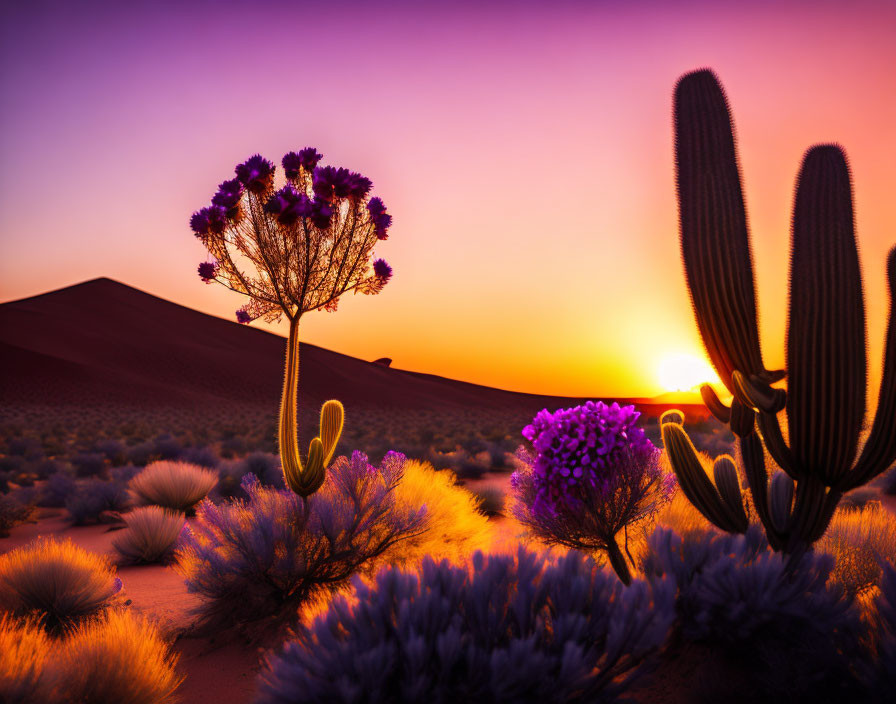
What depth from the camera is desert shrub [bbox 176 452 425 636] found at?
545 centimetres

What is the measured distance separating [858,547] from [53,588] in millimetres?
7174

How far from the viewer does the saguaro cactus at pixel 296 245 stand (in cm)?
649

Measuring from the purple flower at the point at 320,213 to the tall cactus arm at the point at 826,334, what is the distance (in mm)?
4468

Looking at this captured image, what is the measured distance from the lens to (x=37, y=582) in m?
5.34

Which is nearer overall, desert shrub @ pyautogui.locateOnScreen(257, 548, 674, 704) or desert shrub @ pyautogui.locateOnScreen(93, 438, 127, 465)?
desert shrub @ pyautogui.locateOnScreen(257, 548, 674, 704)

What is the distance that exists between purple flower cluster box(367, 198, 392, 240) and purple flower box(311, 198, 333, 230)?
0.50 m

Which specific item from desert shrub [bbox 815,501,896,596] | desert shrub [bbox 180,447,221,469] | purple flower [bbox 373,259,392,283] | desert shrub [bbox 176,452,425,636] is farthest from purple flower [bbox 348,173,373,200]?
desert shrub [bbox 180,447,221,469]

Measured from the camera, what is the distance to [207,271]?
22.6 feet

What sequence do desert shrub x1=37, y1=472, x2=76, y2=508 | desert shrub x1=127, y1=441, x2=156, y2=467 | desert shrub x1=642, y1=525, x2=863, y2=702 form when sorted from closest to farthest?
1. desert shrub x1=642, y1=525, x2=863, y2=702
2. desert shrub x1=37, y1=472, x2=76, y2=508
3. desert shrub x1=127, y1=441, x2=156, y2=467

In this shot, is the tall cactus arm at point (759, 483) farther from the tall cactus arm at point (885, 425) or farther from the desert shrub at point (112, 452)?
the desert shrub at point (112, 452)

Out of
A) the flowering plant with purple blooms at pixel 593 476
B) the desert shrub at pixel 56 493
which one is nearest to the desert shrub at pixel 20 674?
the flowering plant with purple blooms at pixel 593 476

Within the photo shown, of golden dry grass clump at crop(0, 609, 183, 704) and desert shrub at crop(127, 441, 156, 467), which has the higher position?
golden dry grass clump at crop(0, 609, 183, 704)

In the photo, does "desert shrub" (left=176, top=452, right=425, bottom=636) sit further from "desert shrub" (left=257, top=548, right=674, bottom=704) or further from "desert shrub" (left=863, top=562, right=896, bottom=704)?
"desert shrub" (left=863, top=562, right=896, bottom=704)

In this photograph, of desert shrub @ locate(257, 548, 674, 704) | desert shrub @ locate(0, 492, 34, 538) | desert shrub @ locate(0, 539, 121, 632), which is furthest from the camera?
desert shrub @ locate(0, 492, 34, 538)
